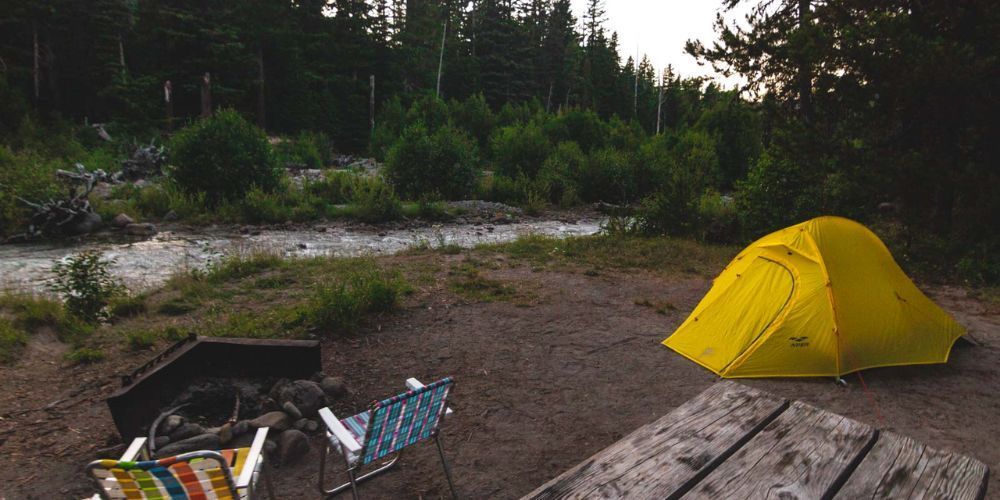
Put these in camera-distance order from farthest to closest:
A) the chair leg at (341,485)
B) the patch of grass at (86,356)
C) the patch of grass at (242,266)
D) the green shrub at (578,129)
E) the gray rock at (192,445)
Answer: the green shrub at (578,129)
the patch of grass at (242,266)
the patch of grass at (86,356)
the gray rock at (192,445)
the chair leg at (341,485)

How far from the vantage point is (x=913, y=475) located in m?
1.72

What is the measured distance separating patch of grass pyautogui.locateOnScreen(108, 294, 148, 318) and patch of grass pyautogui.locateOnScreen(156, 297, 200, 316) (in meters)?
0.21

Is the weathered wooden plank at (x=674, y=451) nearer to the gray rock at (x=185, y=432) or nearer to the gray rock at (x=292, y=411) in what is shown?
the gray rock at (x=292, y=411)

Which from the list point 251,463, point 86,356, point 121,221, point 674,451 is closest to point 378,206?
point 121,221

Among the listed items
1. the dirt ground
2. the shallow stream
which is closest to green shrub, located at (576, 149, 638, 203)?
the shallow stream

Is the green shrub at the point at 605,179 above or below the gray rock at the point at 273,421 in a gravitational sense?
above

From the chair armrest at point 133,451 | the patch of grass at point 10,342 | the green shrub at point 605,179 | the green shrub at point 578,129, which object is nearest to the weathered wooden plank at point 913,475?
the chair armrest at point 133,451

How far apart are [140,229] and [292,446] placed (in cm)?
1170

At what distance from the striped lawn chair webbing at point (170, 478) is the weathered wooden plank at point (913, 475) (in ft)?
7.60

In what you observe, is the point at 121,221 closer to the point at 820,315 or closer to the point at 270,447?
the point at 270,447

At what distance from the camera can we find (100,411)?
446cm

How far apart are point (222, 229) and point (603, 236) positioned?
→ 9.52m

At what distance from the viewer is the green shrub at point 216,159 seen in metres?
15.4

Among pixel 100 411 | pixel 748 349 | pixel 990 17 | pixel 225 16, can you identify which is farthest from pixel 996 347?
pixel 225 16
